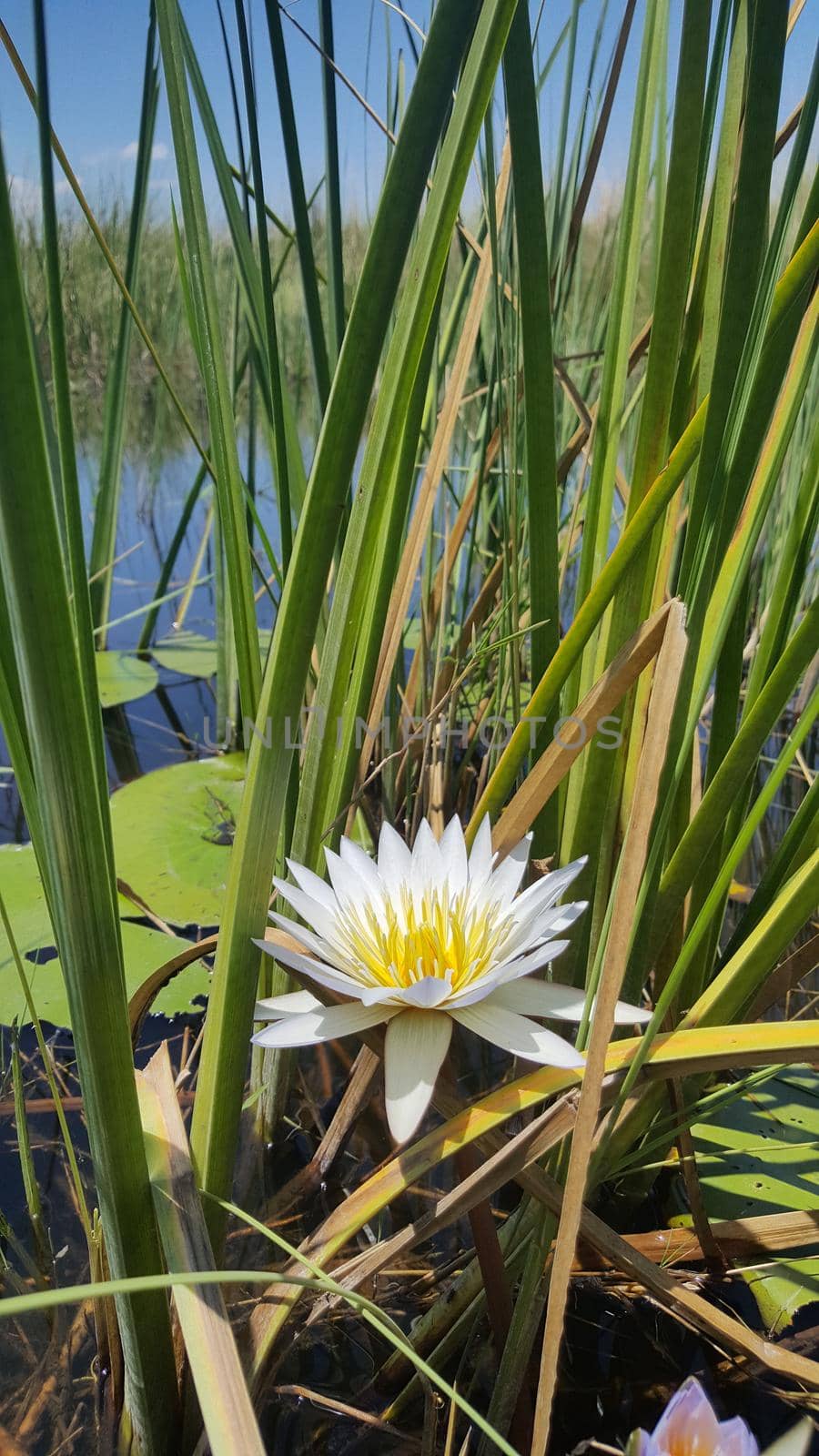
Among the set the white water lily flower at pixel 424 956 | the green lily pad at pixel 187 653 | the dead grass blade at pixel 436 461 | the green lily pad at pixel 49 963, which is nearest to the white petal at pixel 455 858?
the white water lily flower at pixel 424 956

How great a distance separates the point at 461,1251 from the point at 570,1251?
0.39 m

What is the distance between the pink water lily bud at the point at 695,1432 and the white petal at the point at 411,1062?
0.54 feet

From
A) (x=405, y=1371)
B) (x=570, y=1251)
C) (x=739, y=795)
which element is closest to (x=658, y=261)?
(x=739, y=795)

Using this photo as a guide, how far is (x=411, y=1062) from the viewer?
18.2 inches

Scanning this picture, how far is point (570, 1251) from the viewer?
0.42 metres

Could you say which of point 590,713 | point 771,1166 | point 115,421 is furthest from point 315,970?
point 115,421

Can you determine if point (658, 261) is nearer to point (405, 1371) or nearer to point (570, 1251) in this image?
point (570, 1251)

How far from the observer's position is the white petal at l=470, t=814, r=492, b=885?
561 mm

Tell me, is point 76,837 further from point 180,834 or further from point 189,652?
point 189,652

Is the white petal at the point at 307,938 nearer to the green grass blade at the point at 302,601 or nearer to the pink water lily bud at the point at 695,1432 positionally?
the green grass blade at the point at 302,601

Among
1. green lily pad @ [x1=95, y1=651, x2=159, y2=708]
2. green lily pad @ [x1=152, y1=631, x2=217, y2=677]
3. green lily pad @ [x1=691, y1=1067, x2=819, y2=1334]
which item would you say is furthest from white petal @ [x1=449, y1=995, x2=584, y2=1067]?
green lily pad @ [x1=152, y1=631, x2=217, y2=677]

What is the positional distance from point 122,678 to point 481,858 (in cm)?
161

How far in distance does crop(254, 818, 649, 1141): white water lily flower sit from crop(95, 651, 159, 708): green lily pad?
4.65 feet

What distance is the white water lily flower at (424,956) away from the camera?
1.52ft
